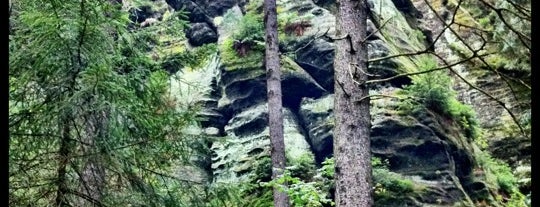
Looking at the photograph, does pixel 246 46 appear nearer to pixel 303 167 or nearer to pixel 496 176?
pixel 303 167

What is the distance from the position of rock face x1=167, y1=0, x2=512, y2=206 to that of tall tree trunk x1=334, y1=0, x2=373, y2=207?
525 centimetres

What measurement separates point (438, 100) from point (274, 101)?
455cm

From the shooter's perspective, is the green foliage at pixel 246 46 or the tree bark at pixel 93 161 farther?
the green foliage at pixel 246 46

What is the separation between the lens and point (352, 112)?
5355mm

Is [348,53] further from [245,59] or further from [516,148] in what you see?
[516,148]

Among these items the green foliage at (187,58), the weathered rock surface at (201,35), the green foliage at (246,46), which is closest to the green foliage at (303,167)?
the green foliage at (246,46)

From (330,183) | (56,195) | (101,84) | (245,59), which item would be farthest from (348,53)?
(245,59)

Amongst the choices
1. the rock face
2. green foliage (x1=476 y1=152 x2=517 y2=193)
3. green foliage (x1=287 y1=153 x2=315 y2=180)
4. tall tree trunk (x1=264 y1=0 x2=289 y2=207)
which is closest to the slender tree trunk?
tall tree trunk (x1=264 y1=0 x2=289 y2=207)

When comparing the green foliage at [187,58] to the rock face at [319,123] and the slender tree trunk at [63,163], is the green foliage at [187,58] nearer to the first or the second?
the slender tree trunk at [63,163]

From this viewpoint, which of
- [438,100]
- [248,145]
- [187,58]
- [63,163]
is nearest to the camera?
[63,163]

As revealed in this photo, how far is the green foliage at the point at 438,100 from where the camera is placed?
11609mm

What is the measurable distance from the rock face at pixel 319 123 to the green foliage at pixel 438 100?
0.27m

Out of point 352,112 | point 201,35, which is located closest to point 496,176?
point 352,112

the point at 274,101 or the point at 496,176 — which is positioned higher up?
the point at 274,101
